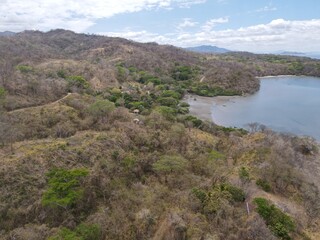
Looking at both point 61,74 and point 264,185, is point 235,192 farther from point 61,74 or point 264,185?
point 61,74

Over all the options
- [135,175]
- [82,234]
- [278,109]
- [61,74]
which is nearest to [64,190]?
[82,234]

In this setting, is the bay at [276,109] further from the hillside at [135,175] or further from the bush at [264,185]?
the bush at [264,185]

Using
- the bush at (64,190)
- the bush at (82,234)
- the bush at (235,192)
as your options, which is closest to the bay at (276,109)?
the bush at (235,192)

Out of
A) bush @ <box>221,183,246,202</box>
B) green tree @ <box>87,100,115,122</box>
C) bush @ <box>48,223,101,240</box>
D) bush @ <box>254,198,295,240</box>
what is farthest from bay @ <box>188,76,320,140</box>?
bush @ <box>48,223,101,240</box>

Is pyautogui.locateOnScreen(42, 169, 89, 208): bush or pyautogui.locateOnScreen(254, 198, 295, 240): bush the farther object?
pyautogui.locateOnScreen(42, 169, 89, 208): bush

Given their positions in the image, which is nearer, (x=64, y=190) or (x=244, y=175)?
(x=64, y=190)

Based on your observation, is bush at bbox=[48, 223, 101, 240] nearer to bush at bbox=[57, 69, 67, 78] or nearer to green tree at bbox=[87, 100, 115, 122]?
green tree at bbox=[87, 100, 115, 122]
